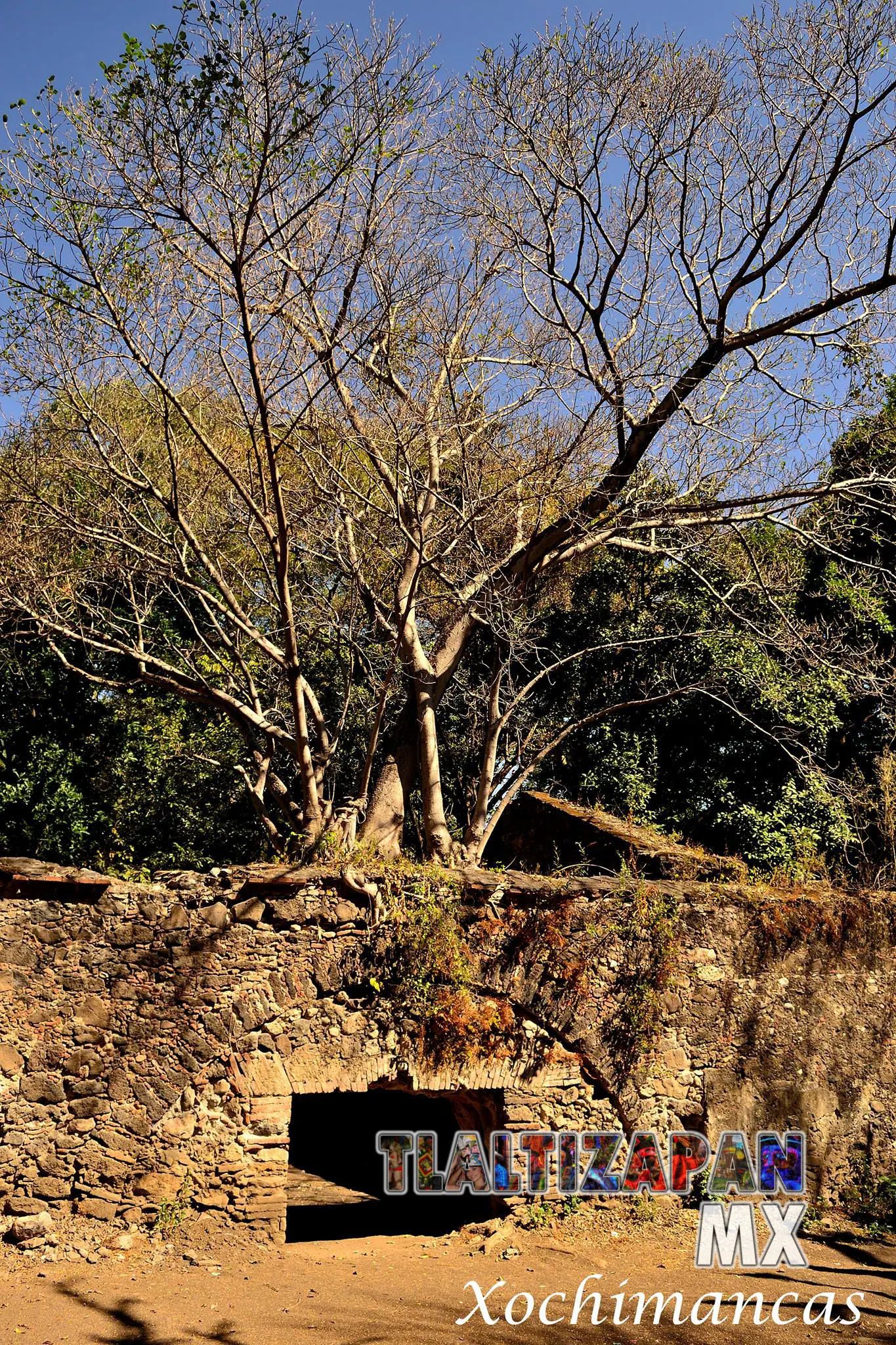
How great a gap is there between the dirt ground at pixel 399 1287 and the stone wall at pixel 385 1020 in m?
0.35

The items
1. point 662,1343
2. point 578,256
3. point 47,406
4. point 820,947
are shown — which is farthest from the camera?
point 47,406

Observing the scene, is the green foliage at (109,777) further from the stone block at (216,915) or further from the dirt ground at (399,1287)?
the dirt ground at (399,1287)

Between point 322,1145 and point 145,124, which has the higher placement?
point 145,124

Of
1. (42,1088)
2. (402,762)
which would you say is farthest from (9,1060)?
(402,762)

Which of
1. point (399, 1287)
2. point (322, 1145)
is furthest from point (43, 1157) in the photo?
point (322, 1145)

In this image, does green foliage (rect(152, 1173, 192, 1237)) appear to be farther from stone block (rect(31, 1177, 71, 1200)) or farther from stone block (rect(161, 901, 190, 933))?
stone block (rect(161, 901, 190, 933))

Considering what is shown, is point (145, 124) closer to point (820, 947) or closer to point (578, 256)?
point (578, 256)

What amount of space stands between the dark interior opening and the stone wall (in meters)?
0.63

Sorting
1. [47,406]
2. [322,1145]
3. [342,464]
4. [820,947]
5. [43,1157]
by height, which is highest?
[47,406]

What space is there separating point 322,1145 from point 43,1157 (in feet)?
19.6

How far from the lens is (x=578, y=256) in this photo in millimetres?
9664

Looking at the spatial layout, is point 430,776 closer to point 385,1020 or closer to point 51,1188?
point 385,1020

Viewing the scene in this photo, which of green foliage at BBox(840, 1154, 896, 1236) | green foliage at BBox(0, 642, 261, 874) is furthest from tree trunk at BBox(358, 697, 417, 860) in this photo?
green foliage at BBox(840, 1154, 896, 1236)

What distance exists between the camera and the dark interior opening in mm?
7680
